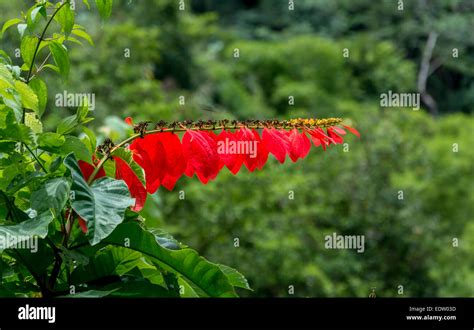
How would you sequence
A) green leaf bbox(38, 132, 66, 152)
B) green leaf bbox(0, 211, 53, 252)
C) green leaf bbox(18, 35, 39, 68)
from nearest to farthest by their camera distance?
green leaf bbox(0, 211, 53, 252)
green leaf bbox(38, 132, 66, 152)
green leaf bbox(18, 35, 39, 68)

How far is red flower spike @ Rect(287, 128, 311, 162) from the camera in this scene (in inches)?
57.9

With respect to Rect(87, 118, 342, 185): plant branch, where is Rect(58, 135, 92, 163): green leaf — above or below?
below

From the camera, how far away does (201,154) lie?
1443 mm

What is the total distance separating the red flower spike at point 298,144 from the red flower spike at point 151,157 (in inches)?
8.3

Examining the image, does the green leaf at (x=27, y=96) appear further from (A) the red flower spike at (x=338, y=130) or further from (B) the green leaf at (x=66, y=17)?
(A) the red flower spike at (x=338, y=130)

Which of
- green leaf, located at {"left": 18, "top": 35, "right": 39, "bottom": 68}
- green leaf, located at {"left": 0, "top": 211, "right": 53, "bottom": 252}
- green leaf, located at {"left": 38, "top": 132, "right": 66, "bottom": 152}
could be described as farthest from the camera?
green leaf, located at {"left": 18, "top": 35, "right": 39, "bottom": 68}

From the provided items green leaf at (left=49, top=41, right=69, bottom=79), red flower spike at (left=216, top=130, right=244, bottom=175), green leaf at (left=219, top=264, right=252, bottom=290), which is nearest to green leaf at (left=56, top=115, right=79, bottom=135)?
green leaf at (left=49, top=41, right=69, bottom=79)

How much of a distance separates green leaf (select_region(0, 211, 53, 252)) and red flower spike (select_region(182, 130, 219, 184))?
26 centimetres

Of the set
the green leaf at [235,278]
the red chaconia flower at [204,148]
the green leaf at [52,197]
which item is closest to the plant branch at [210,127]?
the red chaconia flower at [204,148]

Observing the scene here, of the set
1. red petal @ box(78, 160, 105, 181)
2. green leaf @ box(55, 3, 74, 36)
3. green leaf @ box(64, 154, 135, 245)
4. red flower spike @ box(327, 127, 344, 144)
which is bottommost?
green leaf @ box(64, 154, 135, 245)

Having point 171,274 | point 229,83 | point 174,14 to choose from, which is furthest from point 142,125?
point 229,83

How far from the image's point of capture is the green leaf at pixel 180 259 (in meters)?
1.38

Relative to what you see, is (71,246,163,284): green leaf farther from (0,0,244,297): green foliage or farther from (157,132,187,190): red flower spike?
(157,132,187,190): red flower spike
